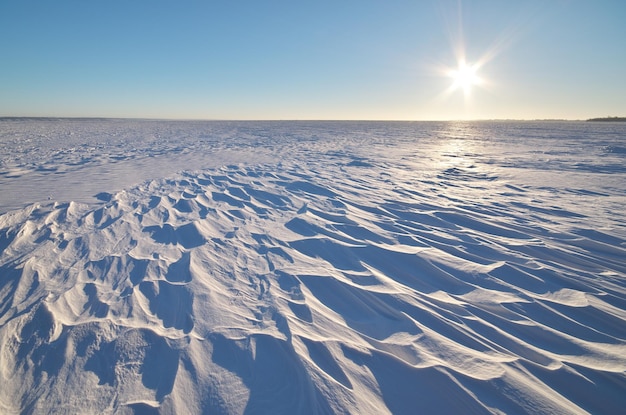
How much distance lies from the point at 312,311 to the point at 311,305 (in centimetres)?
A: 7

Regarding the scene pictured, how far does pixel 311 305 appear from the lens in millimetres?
2373

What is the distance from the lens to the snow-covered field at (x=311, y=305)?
5.49ft

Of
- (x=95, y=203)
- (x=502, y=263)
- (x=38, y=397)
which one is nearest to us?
(x=38, y=397)

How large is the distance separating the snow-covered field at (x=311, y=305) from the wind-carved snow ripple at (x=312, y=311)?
1 centimetres

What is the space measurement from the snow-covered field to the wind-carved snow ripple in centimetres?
1

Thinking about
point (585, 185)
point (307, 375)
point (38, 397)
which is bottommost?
point (38, 397)

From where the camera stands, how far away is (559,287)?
2.65m

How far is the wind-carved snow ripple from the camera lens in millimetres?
1676

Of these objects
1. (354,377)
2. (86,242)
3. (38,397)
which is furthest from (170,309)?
(86,242)

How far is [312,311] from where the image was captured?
7.55 ft

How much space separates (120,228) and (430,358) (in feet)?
12.8

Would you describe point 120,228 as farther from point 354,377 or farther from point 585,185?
point 585,185

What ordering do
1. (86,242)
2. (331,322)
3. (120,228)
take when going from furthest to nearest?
(120,228) < (86,242) < (331,322)

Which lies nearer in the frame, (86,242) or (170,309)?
(170,309)
